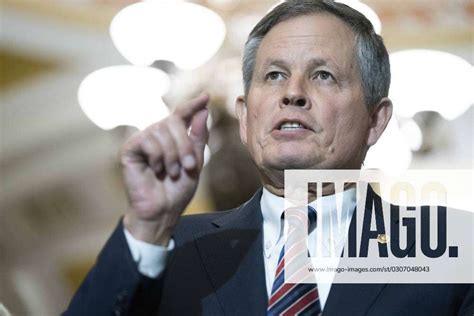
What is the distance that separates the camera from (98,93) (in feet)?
11.4

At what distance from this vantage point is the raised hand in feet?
4.14

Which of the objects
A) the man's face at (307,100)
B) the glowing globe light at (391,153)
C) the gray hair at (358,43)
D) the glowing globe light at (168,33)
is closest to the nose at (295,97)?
the man's face at (307,100)

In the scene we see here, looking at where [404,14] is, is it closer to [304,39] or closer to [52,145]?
[52,145]

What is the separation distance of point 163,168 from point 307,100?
43 centimetres

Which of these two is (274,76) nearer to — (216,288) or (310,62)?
(310,62)

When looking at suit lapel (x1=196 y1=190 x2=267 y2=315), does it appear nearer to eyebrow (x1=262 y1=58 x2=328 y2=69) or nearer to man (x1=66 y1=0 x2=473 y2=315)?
man (x1=66 y1=0 x2=473 y2=315)

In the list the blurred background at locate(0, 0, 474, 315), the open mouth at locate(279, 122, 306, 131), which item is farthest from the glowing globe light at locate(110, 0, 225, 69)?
the open mouth at locate(279, 122, 306, 131)

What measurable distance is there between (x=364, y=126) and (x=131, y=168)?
0.63 meters

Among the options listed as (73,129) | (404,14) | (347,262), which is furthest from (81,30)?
(347,262)

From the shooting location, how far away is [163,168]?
1.29 meters

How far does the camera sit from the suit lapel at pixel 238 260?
1.50 m

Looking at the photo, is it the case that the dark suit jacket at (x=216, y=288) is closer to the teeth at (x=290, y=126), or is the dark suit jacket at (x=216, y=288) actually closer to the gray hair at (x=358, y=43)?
the teeth at (x=290, y=126)

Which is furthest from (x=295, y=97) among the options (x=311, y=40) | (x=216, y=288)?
(x=216, y=288)

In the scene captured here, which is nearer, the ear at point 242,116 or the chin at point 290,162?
Answer: the chin at point 290,162
